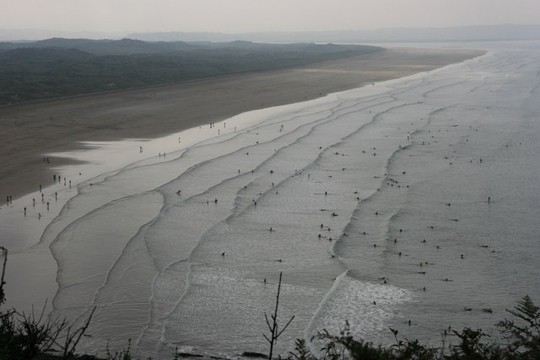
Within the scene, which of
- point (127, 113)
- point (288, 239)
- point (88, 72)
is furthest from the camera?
point (88, 72)

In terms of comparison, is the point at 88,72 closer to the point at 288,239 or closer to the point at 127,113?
the point at 127,113

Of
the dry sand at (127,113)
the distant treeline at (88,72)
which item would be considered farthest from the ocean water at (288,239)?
the distant treeline at (88,72)

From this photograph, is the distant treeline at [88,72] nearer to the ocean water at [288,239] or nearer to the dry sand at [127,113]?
the dry sand at [127,113]

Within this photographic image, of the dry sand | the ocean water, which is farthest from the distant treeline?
the ocean water

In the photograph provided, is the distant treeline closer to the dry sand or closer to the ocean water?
the dry sand

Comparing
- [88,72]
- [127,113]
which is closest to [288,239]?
[127,113]
